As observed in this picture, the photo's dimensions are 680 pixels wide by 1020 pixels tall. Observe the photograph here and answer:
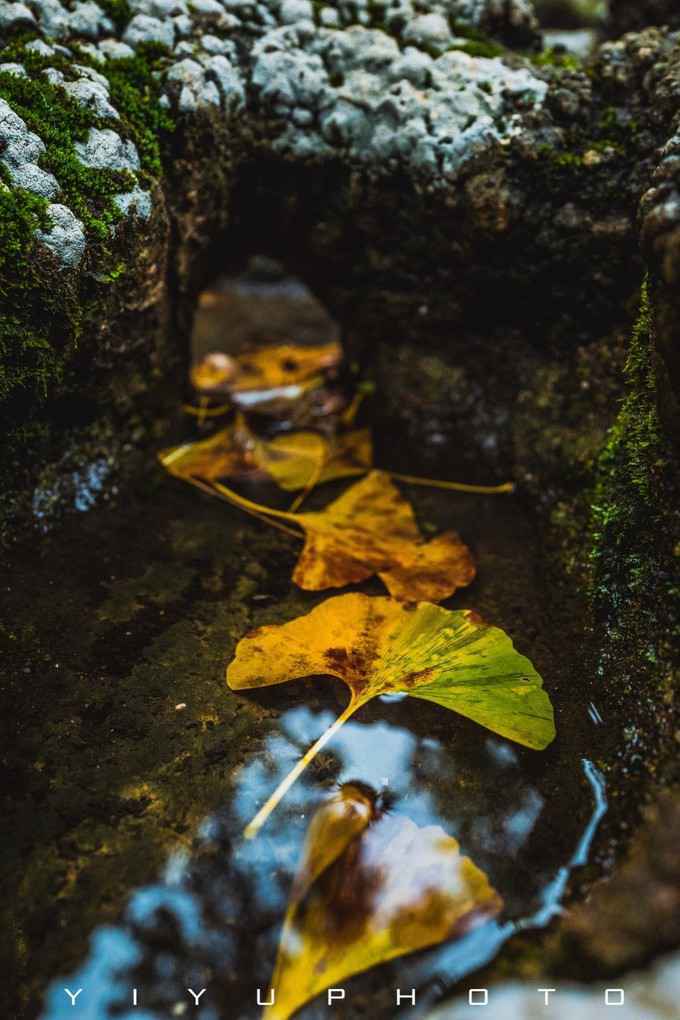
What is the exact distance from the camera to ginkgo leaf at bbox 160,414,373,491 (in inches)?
72.8

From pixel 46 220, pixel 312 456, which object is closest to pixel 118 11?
pixel 46 220

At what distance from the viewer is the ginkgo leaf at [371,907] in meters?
0.88

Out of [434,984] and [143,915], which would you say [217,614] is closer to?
[143,915]

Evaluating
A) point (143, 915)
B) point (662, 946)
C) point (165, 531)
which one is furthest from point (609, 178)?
point (143, 915)

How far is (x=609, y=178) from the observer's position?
1565 mm

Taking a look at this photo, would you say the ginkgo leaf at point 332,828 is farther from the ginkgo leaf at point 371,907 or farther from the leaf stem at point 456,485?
the leaf stem at point 456,485

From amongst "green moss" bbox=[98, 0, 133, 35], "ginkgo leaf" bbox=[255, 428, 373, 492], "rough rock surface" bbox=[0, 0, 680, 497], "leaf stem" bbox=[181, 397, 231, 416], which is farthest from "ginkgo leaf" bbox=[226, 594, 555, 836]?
"green moss" bbox=[98, 0, 133, 35]

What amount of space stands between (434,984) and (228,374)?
2.01 m

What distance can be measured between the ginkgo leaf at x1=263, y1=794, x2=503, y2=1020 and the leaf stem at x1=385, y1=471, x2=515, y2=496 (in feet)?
3.09

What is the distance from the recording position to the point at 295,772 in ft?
3.60

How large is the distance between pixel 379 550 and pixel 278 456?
520 millimetres

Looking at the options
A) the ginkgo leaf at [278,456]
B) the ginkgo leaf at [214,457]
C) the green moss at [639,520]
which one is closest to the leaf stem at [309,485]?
the ginkgo leaf at [278,456]

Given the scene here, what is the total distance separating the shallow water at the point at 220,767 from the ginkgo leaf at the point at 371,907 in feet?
0.07

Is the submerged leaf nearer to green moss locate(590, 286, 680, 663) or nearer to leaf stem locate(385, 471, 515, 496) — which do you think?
leaf stem locate(385, 471, 515, 496)
